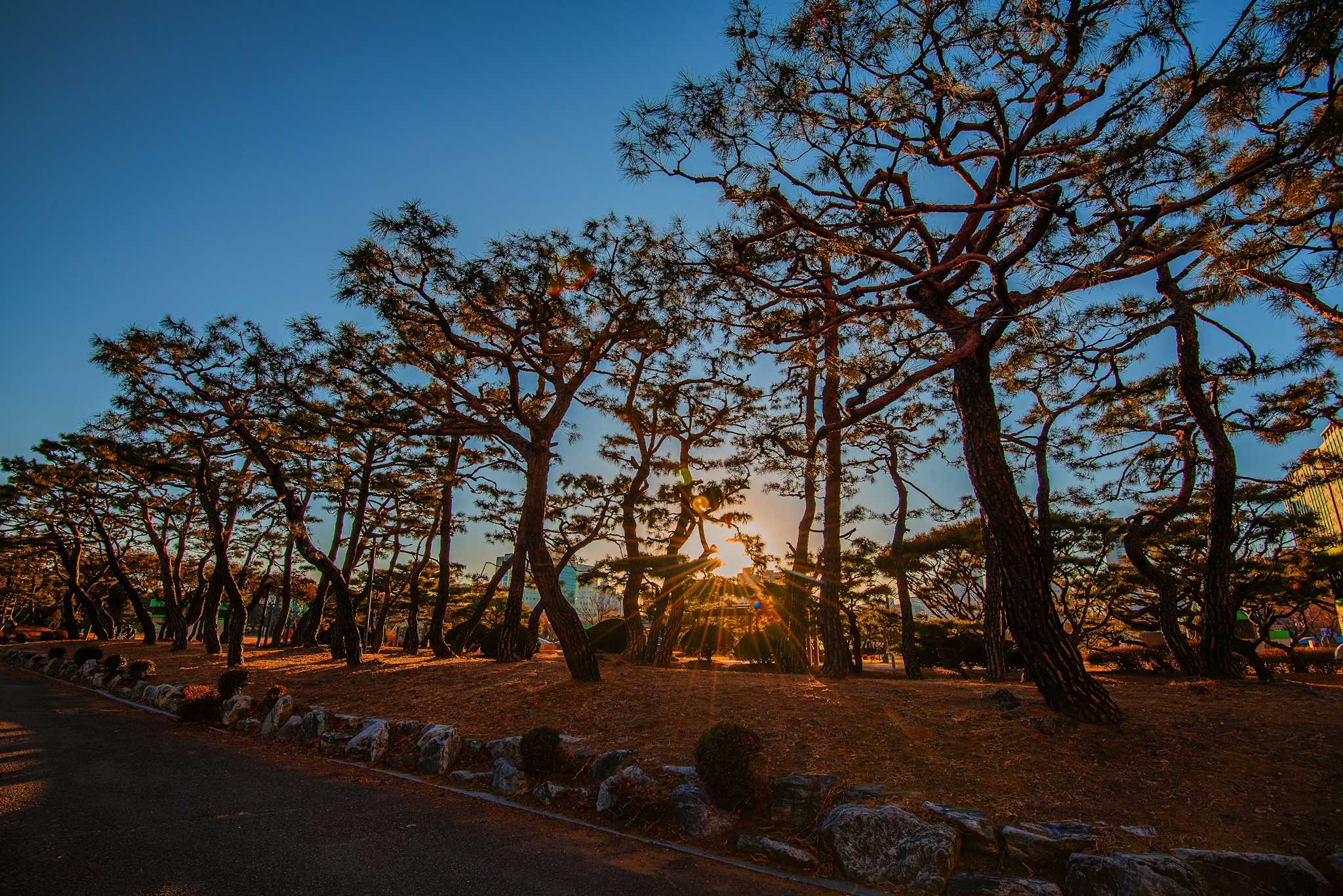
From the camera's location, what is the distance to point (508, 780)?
5.37 meters

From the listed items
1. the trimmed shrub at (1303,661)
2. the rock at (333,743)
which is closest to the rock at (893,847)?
the rock at (333,743)

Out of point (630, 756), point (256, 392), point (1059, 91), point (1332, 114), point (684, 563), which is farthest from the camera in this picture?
point (684, 563)

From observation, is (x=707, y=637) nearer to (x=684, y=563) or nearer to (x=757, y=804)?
(x=684, y=563)

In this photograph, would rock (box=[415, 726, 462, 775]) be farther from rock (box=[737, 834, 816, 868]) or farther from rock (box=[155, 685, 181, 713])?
rock (box=[155, 685, 181, 713])

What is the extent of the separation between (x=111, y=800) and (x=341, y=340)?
6.52 meters

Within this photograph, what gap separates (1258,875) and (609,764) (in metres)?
4.55

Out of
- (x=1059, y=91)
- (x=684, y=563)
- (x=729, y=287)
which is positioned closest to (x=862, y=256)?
(x=729, y=287)

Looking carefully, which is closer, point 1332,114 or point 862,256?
point 1332,114

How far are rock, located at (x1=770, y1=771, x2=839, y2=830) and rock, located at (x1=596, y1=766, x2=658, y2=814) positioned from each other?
103 centimetres

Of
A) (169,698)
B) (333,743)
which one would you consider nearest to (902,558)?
(333,743)

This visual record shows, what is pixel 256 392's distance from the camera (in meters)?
9.86

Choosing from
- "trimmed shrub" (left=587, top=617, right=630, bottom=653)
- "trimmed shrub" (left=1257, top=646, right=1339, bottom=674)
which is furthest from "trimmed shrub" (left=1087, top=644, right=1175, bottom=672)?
"trimmed shrub" (left=587, top=617, right=630, bottom=653)

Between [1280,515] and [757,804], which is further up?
[1280,515]

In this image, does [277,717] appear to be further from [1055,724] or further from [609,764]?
[1055,724]
